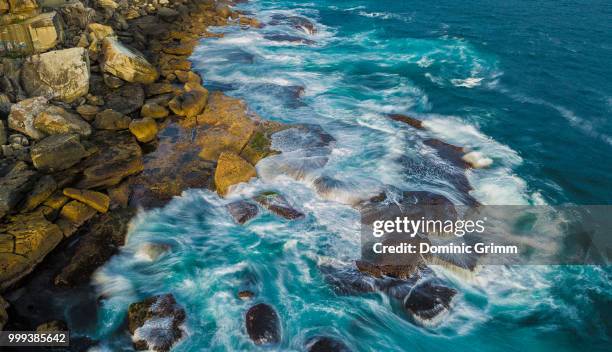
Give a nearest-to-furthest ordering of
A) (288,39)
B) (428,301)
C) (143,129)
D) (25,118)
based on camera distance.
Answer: (428,301) → (25,118) → (143,129) → (288,39)

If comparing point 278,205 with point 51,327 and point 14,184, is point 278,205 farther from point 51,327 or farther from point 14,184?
point 14,184

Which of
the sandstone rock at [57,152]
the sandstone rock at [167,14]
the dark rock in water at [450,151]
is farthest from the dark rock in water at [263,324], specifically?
the sandstone rock at [167,14]

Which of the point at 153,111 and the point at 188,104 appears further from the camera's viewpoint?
the point at 188,104

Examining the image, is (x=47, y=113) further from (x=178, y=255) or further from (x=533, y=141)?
(x=533, y=141)

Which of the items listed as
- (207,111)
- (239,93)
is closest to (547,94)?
(239,93)

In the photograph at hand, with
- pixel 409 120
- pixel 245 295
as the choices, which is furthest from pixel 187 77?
pixel 245 295

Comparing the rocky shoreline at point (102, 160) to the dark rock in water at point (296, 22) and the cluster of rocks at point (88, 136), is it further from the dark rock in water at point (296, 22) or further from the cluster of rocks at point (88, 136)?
the dark rock in water at point (296, 22)

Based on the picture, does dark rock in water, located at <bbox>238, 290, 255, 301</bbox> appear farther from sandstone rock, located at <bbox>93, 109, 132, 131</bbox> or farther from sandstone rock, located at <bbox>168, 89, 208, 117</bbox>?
sandstone rock, located at <bbox>168, 89, 208, 117</bbox>
